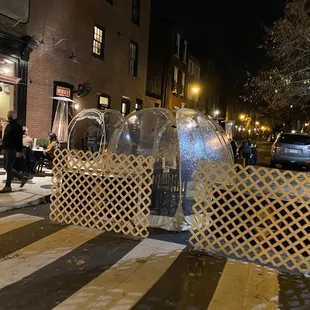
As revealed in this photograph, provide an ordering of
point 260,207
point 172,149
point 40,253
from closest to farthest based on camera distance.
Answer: point 40,253, point 260,207, point 172,149

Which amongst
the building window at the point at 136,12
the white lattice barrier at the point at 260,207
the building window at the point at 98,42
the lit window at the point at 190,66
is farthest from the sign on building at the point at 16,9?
the lit window at the point at 190,66

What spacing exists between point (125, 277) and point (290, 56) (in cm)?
1256

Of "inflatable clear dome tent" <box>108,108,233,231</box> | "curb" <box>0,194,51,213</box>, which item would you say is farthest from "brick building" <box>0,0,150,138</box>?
"inflatable clear dome tent" <box>108,108,233,231</box>

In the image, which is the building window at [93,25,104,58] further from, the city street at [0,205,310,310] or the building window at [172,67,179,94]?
the city street at [0,205,310,310]

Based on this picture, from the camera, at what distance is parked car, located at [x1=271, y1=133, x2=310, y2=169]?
50.3 feet

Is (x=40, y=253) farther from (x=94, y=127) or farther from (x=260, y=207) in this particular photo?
(x=94, y=127)

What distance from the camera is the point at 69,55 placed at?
14.2 meters

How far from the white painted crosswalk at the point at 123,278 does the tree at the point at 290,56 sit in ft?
34.2

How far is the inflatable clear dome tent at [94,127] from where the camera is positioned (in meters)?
13.7

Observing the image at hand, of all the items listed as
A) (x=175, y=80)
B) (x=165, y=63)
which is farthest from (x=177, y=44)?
Answer: (x=175, y=80)

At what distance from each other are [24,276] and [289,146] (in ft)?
45.5

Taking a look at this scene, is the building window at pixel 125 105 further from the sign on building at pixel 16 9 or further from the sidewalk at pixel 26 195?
the sidewalk at pixel 26 195

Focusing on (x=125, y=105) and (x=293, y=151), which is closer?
(x=293, y=151)

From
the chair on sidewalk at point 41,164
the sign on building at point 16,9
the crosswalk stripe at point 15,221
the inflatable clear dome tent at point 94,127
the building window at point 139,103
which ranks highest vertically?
the sign on building at point 16,9
